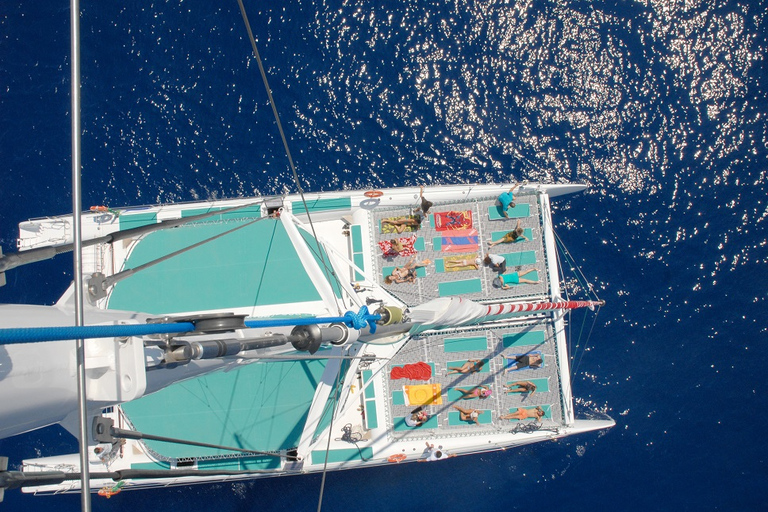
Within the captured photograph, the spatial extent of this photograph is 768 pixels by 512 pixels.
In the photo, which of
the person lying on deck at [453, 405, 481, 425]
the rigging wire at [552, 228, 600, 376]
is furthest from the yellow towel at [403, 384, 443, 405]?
the rigging wire at [552, 228, 600, 376]

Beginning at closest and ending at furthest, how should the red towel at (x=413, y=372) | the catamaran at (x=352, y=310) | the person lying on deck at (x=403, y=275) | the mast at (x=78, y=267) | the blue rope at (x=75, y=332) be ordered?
the blue rope at (x=75, y=332) → the mast at (x=78, y=267) → the catamaran at (x=352, y=310) → the red towel at (x=413, y=372) → the person lying on deck at (x=403, y=275)

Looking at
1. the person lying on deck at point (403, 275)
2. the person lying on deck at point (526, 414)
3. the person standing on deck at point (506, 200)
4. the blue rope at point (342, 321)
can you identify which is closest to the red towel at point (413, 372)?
the person lying on deck at point (403, 275)

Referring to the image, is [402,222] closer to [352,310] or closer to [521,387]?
[352,310]

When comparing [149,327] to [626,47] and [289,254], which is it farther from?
[626,47]

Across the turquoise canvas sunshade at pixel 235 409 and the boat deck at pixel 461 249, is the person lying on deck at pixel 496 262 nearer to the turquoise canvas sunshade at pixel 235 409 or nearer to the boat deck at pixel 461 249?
the boat deck at pixel 461 249

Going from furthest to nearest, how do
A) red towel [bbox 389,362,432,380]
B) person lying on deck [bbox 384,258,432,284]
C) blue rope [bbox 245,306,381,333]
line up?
person lying on deck [bbox 384,258,432,284], red towel [bbox 389,362,432,380], blue rope [bbox 245,306,381,333]

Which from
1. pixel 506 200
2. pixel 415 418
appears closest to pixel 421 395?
pixel 415 418

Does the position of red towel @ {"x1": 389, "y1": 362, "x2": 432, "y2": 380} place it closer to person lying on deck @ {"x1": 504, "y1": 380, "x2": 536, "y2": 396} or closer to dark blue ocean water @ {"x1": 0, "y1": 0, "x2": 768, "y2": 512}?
person lying on deck @ {"x1": 504, "y1": 380, "x2": 536, "y2": 396}
